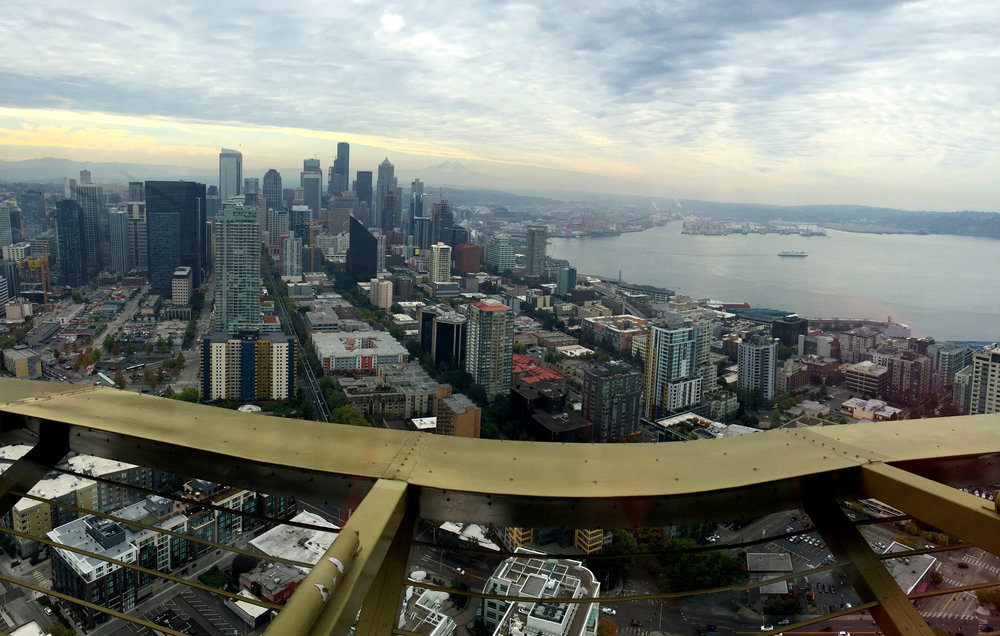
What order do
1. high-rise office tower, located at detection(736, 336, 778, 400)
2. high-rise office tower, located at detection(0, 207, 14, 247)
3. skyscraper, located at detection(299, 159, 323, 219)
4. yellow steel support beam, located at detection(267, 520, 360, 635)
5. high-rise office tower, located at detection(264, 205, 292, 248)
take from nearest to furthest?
yellow steel support beam, located at detection(267, 520, 360, 635) → high-rise office tower, located at detection(736, 336, 778, 400) → high-rise office tower, located at detection(0, 207, 14, 247) → high-rise office tower, located at detection(264, 205, 292, 248) → skyscraper, located at detection(299, 159, 323, 219)

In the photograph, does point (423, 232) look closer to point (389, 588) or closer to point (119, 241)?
point (119, 241)

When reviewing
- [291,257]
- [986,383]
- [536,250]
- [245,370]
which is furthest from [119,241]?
[986,383]

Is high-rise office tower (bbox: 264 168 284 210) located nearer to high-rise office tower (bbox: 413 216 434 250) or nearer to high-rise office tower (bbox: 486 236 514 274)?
high-rise office tower (bbox: 413 216 434 250)

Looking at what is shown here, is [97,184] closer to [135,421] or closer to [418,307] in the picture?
[418,307]

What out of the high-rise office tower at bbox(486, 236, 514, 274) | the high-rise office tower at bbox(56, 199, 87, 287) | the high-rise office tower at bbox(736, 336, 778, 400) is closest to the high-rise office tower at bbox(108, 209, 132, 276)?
the high-rise office tower at bbox(56, 199, 87, 287)

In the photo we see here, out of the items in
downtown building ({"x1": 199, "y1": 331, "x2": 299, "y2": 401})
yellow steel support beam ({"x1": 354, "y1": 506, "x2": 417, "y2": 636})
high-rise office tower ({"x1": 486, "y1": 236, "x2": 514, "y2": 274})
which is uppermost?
yellow steel support beam ({"x1": 354, "y1": 506, "x2": 417, "y2": 636})

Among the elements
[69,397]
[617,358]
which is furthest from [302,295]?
[69,397]

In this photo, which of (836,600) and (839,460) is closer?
(839,460)
